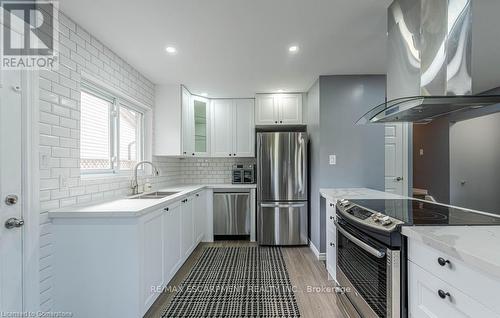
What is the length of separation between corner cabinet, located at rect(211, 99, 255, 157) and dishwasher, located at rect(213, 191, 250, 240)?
2.43 ft

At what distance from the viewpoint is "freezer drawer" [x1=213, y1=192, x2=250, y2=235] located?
3.66m

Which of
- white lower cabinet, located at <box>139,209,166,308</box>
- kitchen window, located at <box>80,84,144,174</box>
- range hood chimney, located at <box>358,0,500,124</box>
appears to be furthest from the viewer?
kitchen window, located at <box>80,84,144,174</box>

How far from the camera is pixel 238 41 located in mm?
2076

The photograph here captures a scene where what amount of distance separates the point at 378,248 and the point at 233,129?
9.86 ft

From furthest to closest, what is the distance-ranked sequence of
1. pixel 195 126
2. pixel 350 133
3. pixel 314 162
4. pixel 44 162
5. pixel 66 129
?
pixel 195 126, pixel 314 162, pixel 350 133, pixel 66 129, pixel 44 162

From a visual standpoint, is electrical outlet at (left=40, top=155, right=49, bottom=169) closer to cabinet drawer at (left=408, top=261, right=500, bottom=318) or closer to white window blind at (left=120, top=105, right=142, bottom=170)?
white window blind at (left=120, top=105, right=142, bottom=170)

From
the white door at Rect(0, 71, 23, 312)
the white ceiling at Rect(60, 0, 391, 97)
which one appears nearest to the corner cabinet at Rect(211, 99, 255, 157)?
the white ceiling at Rect(60, 0, 391, 97)

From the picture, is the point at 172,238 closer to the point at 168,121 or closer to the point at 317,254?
the point at 168,121

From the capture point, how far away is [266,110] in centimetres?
374

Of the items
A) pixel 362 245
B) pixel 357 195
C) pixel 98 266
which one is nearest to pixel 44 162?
pixel 98 266

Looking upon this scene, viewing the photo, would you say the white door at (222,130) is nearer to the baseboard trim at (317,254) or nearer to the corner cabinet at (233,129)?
the corner cabinet at (233,129)

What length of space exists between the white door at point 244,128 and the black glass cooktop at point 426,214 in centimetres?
239

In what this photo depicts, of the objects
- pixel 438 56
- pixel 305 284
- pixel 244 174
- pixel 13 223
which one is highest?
pixel 438 56

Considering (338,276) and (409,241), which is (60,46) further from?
(338,276)
